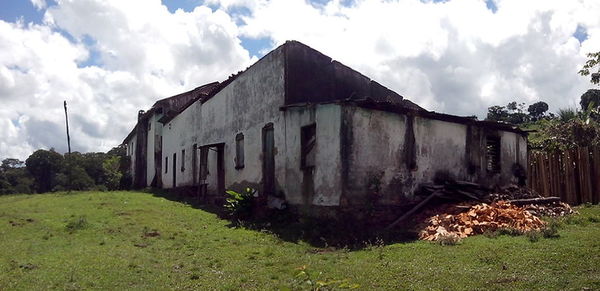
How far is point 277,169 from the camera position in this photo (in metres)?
15.1

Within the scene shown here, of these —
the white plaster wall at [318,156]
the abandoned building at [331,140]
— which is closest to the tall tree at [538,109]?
the abandoned building at [331,140]

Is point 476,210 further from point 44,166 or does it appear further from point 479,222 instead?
point 44,166

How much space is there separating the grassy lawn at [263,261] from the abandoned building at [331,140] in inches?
90.3

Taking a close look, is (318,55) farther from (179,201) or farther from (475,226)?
(179,201)

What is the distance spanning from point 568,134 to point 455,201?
855 centimetres

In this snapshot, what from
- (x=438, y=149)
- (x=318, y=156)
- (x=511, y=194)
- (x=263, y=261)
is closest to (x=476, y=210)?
(x=438, y=149)

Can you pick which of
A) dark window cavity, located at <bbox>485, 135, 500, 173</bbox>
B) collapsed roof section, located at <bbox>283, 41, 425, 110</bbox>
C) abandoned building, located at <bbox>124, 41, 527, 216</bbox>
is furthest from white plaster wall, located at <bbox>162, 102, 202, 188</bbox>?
dark window cavity, located at <bbox>485, 135, 500, 173</bbox>

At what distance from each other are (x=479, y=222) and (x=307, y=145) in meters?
4.96

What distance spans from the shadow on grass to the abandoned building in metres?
0.47

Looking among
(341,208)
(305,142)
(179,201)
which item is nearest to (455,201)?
(341,208)

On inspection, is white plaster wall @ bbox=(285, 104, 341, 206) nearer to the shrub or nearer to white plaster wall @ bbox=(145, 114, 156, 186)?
the shrub

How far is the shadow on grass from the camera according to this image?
1123 cm

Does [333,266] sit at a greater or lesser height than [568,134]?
lesser

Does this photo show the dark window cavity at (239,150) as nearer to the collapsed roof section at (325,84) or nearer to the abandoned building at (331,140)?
the abandoned building at (331,140)
